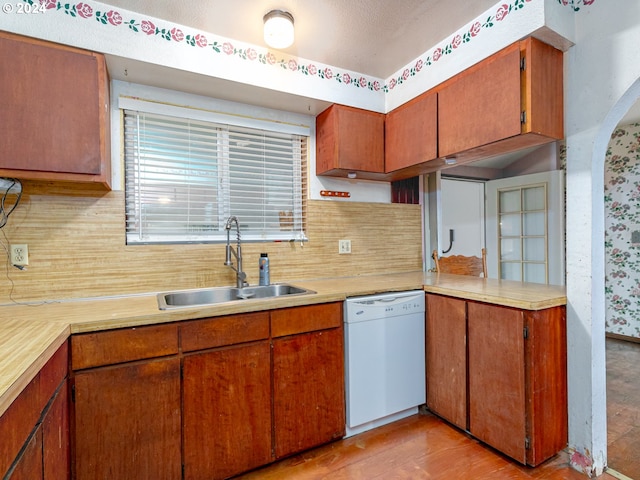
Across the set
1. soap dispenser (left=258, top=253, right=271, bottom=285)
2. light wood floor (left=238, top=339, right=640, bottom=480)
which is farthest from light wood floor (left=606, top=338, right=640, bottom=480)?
soap dispenser (left=258, top=253, right=271, bottom=285)

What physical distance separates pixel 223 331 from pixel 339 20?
170cm

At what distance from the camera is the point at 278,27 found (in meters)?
1.67

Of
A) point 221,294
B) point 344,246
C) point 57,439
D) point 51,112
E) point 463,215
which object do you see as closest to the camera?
point 57,439

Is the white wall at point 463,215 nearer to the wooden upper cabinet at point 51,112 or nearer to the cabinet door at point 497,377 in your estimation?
the cabinet door at point 497,377

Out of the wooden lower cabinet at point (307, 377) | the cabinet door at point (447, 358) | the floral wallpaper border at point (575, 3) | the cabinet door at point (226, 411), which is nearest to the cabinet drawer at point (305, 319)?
the wooden lower cabinet at point (307, 377)

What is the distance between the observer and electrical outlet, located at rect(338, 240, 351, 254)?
2518mm

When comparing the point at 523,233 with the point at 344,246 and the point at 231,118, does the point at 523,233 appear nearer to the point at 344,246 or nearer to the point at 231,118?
the point at 344,246

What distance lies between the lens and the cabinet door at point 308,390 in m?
1.67

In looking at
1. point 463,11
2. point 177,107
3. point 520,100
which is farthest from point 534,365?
point 177,107

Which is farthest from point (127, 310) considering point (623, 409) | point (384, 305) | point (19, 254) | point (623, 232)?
point (623, 232)

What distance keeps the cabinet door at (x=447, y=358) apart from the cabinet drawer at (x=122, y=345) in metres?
1.47

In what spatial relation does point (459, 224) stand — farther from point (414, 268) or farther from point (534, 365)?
point (534, 365)

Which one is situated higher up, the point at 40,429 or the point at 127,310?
the point at 127,310

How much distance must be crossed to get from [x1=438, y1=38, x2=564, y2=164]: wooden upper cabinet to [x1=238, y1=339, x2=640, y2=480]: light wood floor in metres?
1.64
